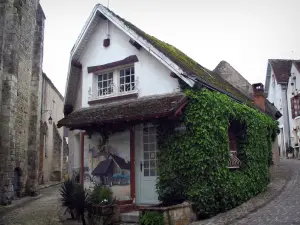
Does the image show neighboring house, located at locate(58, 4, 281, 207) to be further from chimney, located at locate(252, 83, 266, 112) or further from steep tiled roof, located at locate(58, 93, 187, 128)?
chimney, located at locate(252, 83, 266, 112)

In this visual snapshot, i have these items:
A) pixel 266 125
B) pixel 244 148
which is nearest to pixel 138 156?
pixel 244 148

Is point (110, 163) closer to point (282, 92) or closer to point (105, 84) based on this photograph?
point (105, 84)

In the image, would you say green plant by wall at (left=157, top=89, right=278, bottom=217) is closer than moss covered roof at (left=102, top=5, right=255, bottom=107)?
Yes

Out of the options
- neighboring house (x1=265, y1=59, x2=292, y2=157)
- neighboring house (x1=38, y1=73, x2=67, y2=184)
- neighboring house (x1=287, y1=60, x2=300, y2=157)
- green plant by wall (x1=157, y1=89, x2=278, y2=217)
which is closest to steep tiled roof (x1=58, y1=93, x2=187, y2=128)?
green plant by wall (x1=157, y1=89, x2=278, y2=217)

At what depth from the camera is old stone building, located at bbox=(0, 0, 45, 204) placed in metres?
15.6

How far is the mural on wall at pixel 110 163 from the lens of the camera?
1037 cm

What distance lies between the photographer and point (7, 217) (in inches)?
439

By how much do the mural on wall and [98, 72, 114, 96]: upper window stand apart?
1.73 meters

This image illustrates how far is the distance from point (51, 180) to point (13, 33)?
15.1 m

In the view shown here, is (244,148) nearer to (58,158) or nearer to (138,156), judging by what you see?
→ (138,156)

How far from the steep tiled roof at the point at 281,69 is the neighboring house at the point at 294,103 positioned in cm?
180

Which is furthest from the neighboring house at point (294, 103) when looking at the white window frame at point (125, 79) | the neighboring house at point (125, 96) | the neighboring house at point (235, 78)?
the white window frame at point (125, 79)

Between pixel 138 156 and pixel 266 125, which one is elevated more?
pixel 266 125

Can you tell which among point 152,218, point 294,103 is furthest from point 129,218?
point 294,103
